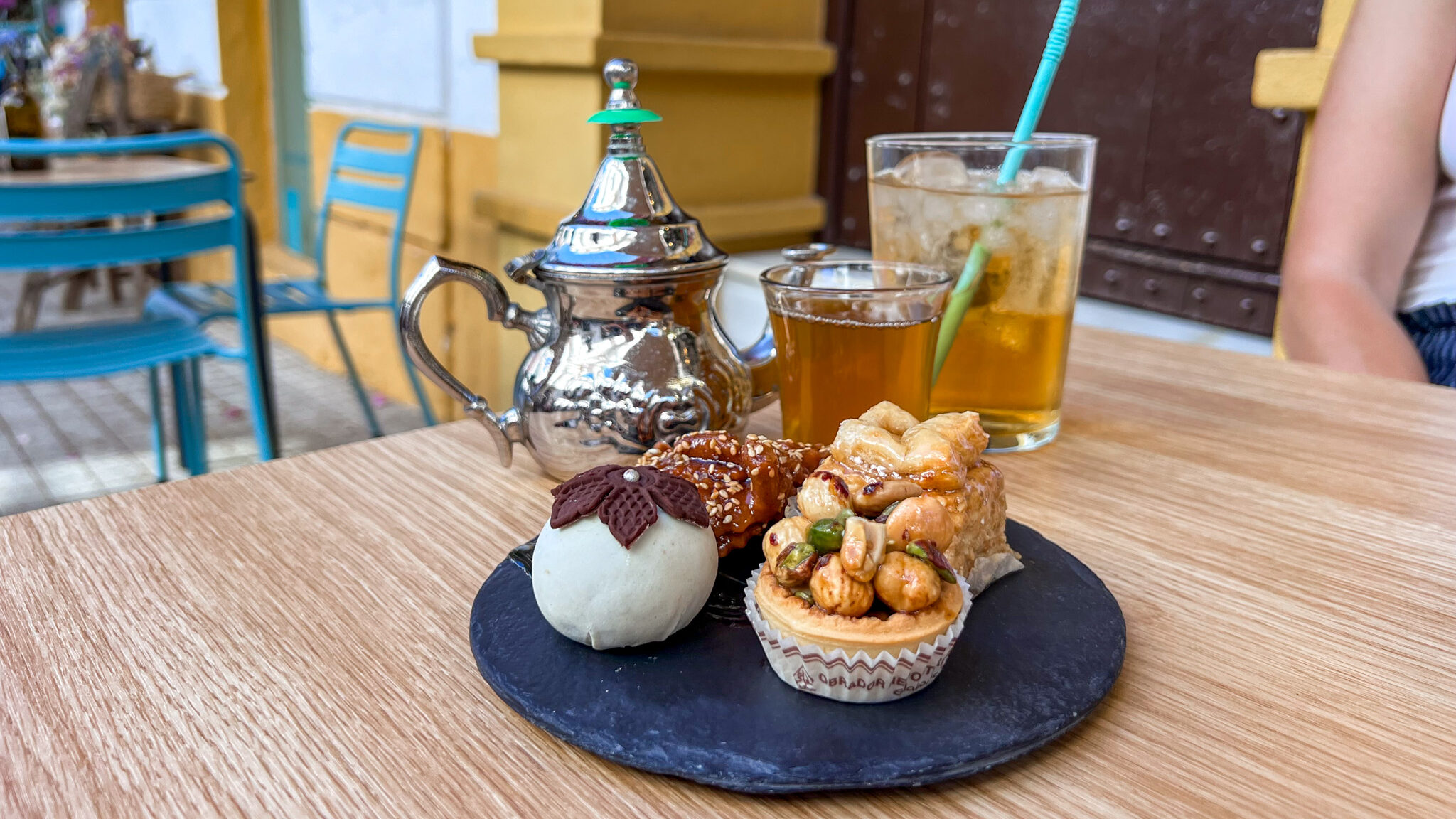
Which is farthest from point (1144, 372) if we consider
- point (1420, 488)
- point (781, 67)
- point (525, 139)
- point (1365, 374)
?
point (525, 139)

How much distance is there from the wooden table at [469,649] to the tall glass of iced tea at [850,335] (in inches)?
4.6

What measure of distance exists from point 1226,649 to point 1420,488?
1.07 feet

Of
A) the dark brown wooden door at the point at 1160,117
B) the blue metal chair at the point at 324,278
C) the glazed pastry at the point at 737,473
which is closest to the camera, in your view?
the glazed pastry at the point at 737,473

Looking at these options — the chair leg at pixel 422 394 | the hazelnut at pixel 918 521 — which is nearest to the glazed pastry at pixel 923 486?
the hazelnut at pixel 918 521

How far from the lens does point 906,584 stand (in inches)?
16.1

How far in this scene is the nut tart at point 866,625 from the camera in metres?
0.40

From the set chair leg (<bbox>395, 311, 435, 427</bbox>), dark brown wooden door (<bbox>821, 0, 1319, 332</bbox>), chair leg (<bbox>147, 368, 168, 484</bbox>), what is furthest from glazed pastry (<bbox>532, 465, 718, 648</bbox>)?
chair leg (<bbox>147, 368, 168, 484</bbox>)

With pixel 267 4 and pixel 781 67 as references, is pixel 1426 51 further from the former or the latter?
pixel 267 4

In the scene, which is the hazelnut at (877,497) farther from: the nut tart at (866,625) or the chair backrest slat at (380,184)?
the chair backrest slat at (380,184)

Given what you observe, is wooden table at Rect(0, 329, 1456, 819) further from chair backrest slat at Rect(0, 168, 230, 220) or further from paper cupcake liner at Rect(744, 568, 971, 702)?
chair backrest slat at Rect(0, 168, 230, 220)

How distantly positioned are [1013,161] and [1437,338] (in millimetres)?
699

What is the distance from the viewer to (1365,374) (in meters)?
0.99

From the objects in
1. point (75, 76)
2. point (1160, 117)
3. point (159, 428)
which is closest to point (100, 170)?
point (159, 428)

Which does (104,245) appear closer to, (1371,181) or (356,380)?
(356,380)
